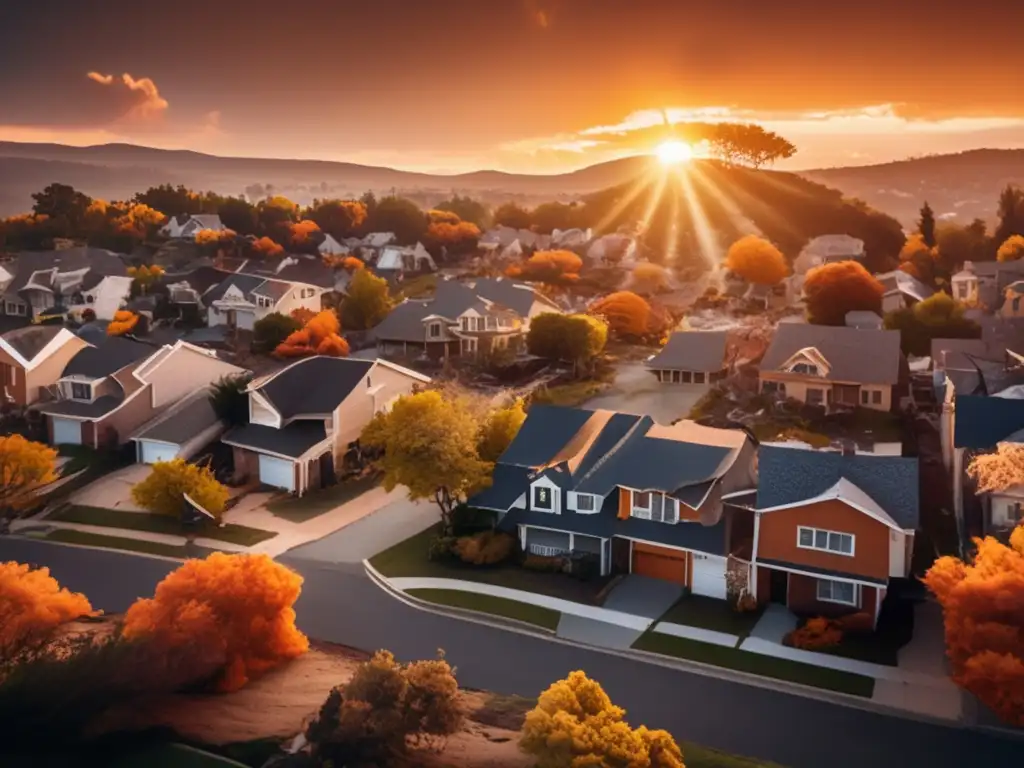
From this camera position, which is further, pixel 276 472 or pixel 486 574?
pixel 276 472

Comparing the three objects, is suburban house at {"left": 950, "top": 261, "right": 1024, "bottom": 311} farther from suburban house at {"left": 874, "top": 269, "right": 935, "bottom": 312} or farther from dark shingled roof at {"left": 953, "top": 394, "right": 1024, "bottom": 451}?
dark shingled roof at {"left": 953, "top": 394, "right": 1024, "bottom": 451}

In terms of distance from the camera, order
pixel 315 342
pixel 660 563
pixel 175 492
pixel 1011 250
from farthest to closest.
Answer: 1. pixel 1011 250
2. pixel 315 342
3. pixel 175 492
4. pixel 660 563

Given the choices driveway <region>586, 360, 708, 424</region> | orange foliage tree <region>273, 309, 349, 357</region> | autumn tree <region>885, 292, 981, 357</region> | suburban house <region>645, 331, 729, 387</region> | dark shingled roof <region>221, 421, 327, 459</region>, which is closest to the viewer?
dark shingled roof <region>221, 421, 327, 459</region>

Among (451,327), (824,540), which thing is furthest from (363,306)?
(824,540)

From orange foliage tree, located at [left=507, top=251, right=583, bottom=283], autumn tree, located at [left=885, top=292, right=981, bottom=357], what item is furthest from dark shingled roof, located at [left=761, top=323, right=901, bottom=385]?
orange foliage tree, located at [left=507, top=251, right=583, bottom=283]

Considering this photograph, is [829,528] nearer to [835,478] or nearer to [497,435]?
[835,478]

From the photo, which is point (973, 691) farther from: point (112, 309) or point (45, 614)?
point (112, 309)

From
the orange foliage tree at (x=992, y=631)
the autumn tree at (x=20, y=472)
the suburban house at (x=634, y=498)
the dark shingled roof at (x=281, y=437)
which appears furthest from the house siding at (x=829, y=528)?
the autumn tree at (x=20, y=472)
